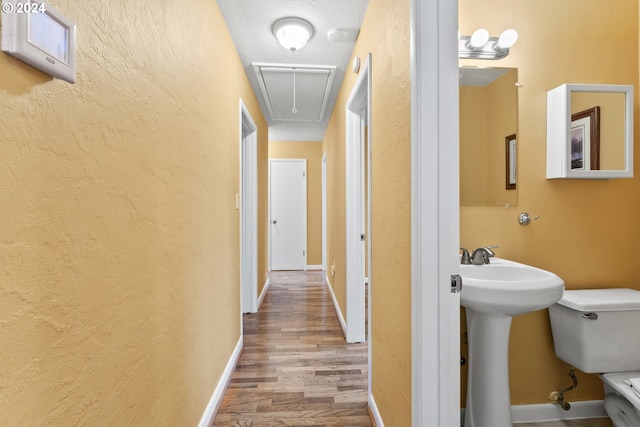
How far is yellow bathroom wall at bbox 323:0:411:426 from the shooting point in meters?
1.17

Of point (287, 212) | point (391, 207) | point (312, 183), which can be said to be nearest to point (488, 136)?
point (391, 207)

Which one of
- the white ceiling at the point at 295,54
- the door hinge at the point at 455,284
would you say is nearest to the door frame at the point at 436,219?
the door hinge at the point at 455,284

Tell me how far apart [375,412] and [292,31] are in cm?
232

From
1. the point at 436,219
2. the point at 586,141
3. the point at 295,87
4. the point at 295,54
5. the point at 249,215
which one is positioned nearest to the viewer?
the point at 436,219

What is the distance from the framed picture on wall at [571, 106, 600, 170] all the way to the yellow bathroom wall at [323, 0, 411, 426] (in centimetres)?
105

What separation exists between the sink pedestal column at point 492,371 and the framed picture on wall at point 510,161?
72cm

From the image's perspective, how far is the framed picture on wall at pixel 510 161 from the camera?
1683 mm

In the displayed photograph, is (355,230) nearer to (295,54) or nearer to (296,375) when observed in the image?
(296,375)

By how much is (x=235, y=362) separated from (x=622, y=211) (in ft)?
8.52

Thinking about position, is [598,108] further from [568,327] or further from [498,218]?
[568,327]

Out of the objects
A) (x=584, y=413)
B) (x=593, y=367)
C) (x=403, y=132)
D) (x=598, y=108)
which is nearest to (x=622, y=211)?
(x=598, y=108)

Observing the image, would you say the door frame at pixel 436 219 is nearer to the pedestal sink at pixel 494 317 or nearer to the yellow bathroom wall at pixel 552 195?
the pedestal sink at pixel 494 317

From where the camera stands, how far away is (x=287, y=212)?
18.4 ft

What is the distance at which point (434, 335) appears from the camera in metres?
1.02
